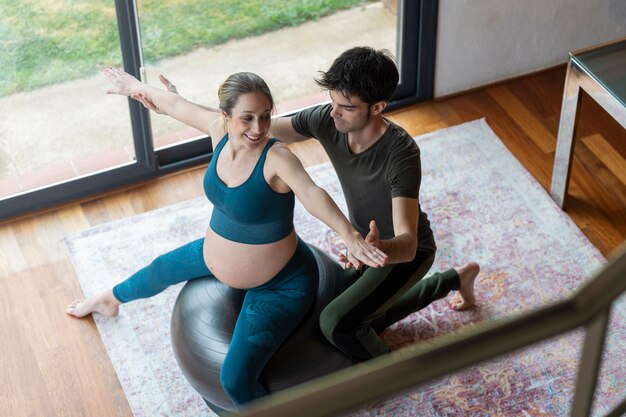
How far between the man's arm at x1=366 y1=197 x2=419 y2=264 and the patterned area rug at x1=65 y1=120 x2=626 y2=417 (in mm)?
588

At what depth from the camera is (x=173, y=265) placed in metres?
2.58

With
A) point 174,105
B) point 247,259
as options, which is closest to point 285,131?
point 174,105

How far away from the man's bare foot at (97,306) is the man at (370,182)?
2.56 ft

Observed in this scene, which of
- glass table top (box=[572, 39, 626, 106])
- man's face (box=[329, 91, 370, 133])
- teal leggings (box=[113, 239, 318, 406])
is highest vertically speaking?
man's face (box=[329, 91, 370, 133])

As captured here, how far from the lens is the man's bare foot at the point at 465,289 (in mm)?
2863

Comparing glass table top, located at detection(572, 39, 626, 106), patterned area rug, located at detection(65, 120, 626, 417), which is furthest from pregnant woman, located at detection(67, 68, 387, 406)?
glass table top, located at detection(572, 39, 626, 106)

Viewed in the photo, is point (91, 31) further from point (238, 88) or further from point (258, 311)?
point (258, 311)

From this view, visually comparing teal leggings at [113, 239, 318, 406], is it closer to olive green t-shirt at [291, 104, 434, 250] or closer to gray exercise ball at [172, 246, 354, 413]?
gray exercise ball at [172, 246, 354, 413]

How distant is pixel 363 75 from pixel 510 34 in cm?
176

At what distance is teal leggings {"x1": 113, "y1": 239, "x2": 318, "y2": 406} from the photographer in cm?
234

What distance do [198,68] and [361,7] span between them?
0.70 metres

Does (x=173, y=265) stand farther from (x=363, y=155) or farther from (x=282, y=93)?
(x=282, y=93)

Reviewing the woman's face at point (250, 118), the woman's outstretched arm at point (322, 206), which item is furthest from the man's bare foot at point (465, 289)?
the woman's face at point (250, 118)

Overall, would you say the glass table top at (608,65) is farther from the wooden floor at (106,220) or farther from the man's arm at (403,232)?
the man's arm at (403,232)
